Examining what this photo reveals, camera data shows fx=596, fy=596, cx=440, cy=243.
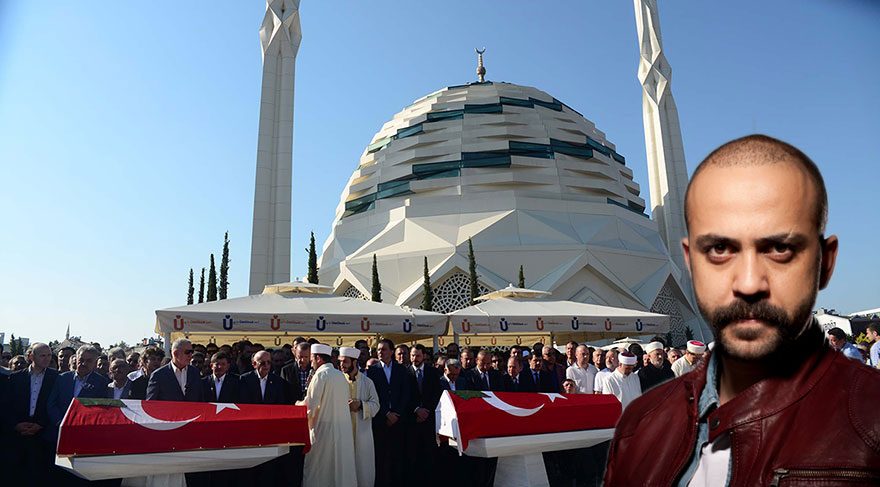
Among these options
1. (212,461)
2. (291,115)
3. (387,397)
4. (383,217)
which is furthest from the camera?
(383,217)

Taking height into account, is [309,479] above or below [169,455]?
below

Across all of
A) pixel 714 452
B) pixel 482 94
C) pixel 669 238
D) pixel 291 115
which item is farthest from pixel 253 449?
pixel 482 94

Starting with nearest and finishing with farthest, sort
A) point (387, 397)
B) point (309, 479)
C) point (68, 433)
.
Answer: point (68, 433) < point (309, 479) < point (387, 397)

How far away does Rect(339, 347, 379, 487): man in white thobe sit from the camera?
26.2ft

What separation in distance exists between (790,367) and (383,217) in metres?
40.6

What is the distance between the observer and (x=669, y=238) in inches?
1681

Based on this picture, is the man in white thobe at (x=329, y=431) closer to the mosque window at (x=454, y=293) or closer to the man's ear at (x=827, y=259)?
the man's ear at (x=827, y=259)

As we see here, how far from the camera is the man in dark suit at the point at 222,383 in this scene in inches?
299

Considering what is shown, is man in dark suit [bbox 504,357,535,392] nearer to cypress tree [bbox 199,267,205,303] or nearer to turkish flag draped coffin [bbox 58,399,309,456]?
turkish flag draped coffin [bbox 58,399,309,456]

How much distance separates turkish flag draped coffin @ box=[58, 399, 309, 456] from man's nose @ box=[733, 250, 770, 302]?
614 centimetres

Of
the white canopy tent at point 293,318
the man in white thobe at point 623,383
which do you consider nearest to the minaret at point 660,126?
the white canopy tent at point 293,318

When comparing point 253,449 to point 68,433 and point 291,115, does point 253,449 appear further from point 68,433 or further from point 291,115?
point 291,115

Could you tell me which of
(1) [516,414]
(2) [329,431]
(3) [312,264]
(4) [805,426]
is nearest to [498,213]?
(3) [312,264]

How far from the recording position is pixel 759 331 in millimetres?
938
